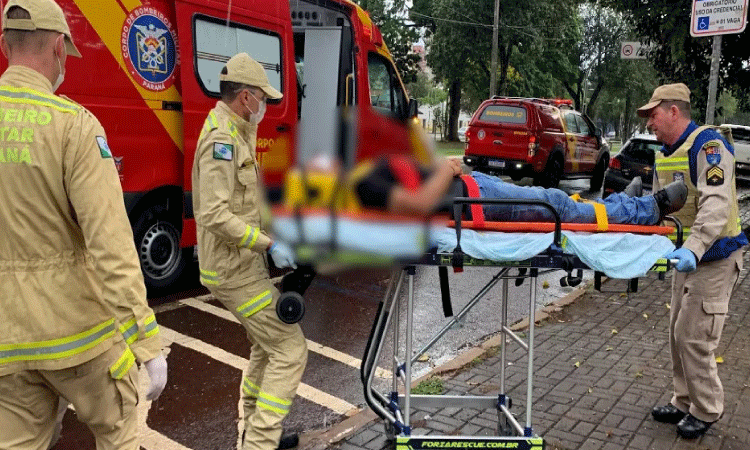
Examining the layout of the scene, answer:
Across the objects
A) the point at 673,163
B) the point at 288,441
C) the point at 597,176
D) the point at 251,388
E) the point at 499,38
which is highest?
the point at 499,38

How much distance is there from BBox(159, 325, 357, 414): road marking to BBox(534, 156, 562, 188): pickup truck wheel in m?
11.7

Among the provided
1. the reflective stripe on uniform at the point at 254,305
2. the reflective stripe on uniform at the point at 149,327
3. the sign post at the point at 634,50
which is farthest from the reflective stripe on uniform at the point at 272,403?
the sign post at the point at 634,50

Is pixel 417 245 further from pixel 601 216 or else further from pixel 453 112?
pixel 453 112

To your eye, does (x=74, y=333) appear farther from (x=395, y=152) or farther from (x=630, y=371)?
(x=630, y=371)

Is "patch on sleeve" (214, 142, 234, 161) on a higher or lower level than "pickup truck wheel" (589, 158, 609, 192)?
higher

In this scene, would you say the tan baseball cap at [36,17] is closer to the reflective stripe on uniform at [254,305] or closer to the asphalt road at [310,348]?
the reflective stripe on uniform at [254,305]

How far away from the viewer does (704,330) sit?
3908 millimetres

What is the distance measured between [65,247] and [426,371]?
334 cm

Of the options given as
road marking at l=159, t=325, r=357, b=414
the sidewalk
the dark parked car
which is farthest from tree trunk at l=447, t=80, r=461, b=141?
road marking at l=159, t=325, r=357, b=414

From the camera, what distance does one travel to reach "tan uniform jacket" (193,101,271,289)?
10.3 feet

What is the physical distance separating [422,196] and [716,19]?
532 cm

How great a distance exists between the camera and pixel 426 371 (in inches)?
201

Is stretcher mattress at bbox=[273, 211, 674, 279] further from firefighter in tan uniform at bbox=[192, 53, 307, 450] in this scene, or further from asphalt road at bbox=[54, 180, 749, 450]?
asphalt road at bbox=[54, 180, 749, 450]

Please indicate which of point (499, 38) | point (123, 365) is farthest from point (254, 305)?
point (499, 38)
